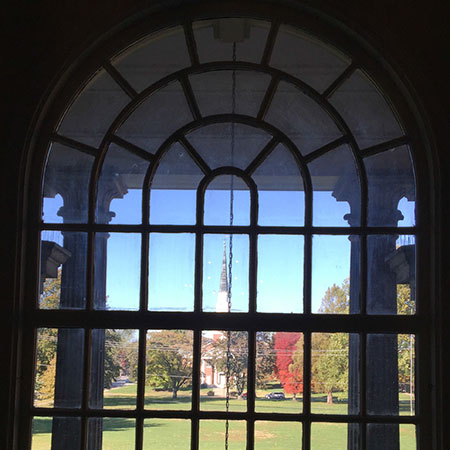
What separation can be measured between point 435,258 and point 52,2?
1.86 metres

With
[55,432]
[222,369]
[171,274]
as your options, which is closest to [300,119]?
[171,274]

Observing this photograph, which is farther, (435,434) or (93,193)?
(93,193)

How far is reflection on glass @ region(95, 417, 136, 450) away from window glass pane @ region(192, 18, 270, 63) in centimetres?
151

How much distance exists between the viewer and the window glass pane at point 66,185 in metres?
3.06

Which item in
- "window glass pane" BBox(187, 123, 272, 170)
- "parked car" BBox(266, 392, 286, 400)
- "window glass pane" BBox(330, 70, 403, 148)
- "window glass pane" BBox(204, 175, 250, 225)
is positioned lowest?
"parked car" BBox(266, 392, 286, 400)

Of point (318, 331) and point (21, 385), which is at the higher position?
point (318, 331)

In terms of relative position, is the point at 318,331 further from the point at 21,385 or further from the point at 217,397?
the point at 21,385

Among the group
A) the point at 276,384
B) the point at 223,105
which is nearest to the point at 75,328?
the point at 276,384

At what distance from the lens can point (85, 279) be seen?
3027 mm

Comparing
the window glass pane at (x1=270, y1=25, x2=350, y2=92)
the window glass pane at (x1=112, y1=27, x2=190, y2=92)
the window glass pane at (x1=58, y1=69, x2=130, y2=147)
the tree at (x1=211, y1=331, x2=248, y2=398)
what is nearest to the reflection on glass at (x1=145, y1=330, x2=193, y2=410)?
the tree at (x1=211, y1=331, x2=248, y2=398)

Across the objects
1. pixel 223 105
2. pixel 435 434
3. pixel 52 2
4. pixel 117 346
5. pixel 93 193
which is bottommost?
pixel 435 434

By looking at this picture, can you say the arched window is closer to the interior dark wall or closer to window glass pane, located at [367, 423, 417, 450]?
window glass pane, located at [367, 423, 417, 450]

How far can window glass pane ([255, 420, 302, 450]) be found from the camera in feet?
9.51

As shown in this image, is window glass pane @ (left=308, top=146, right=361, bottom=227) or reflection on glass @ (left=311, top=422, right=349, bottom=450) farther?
window glass pane @ (left=308, top=146, right=361, bottom=227)
